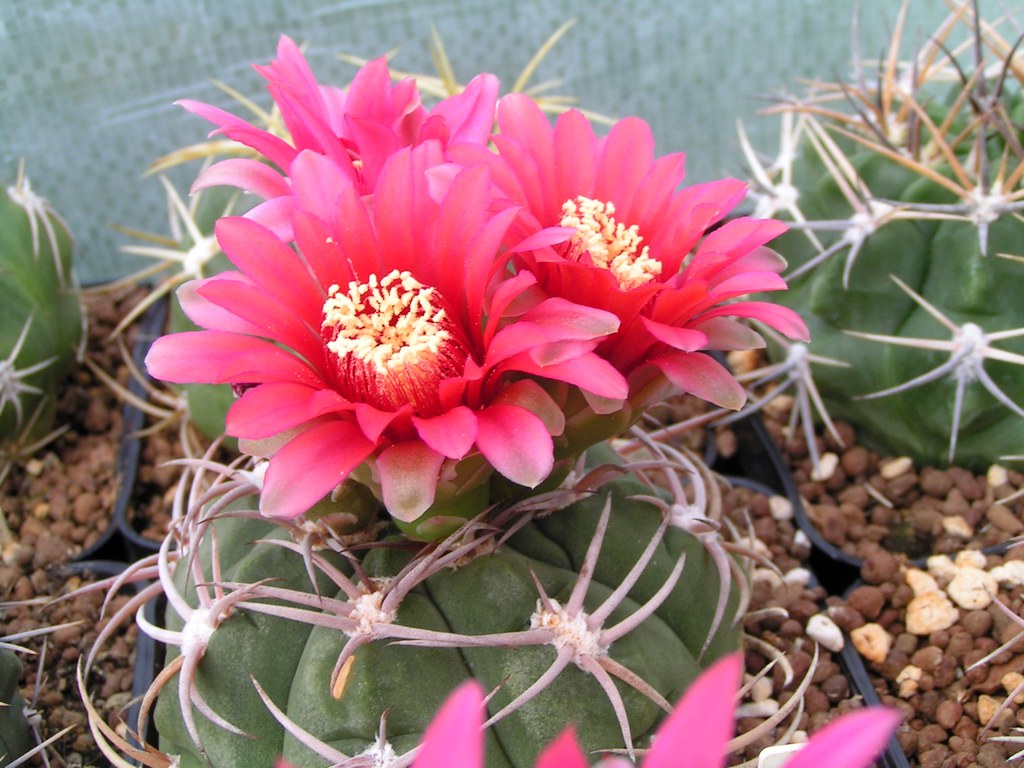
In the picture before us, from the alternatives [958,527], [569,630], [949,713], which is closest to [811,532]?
[958,527]

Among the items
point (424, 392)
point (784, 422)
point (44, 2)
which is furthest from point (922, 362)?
point (44, 2)

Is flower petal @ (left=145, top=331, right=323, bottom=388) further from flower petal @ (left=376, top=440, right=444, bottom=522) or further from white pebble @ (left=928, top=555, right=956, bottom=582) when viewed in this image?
white pebble @ (left=928, top=555, right=956, bottom=582)

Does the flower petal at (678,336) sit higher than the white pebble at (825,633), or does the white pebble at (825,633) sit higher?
the flower petal at (678,336)

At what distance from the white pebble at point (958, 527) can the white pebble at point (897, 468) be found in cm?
9

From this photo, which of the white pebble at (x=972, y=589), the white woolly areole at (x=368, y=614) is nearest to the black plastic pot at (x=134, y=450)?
the white woolly areole at (x=368, y=614)

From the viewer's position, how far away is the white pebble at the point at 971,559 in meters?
1.13

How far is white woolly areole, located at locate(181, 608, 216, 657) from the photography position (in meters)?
0.77

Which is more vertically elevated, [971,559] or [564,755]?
[564,755]

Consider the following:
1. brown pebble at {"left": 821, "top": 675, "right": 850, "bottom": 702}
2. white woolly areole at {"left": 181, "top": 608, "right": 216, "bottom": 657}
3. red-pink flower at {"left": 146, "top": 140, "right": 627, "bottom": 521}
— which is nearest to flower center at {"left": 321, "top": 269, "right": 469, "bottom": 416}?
red-pink flower at {"left": 146, "top": 140, "right": 627, "bottom": 521}

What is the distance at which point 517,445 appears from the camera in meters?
0.59

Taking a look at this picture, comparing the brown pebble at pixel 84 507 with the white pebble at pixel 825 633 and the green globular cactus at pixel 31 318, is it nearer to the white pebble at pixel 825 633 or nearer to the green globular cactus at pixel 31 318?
the green globular cactus at pixel 31 318

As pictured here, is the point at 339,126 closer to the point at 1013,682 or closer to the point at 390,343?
the point at 390,343

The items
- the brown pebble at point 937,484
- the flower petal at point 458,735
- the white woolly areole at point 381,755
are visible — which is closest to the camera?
the flower petal at point 458,735

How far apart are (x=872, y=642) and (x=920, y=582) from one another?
101 mm
